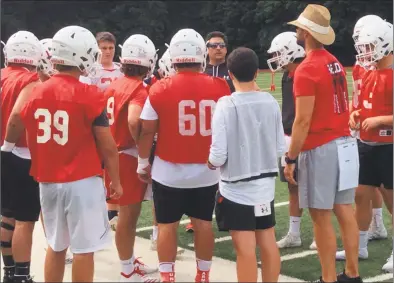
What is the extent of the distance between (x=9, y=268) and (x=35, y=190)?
733 millimetres

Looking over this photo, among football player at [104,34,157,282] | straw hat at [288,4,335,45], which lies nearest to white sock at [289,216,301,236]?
football player at [104,34,157,282]

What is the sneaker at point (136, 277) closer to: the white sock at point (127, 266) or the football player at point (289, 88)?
the white sock at point (127, 266)

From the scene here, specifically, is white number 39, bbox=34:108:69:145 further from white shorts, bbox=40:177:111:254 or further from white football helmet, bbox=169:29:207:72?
white football helmet, bbox=169:29:207:72

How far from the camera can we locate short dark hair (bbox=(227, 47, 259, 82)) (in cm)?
445

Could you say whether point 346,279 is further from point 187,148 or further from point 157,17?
point 157,17

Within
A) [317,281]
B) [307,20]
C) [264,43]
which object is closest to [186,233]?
[317,281]

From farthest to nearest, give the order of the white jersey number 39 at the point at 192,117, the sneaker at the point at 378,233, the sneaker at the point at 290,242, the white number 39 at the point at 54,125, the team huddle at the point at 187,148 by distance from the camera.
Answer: the sneaker at the point at 378,233 < the sneaker at the point at 290,242 < the white jersey number 39 at the point at 192,117 < the team huddle at the point at 187,148 < the white number 39 at the point at 54,125

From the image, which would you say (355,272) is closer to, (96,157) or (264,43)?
(96,157)

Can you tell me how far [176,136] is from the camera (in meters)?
4.79

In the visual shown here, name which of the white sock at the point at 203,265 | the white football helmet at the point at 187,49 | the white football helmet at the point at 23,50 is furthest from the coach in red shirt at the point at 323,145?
the white football helmet at the point at 23,50

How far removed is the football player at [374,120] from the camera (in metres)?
5.35

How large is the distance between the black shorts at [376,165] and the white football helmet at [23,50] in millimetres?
2933

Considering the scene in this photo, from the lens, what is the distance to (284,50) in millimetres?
5988

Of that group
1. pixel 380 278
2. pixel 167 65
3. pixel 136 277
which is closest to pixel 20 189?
pixel 136 277
